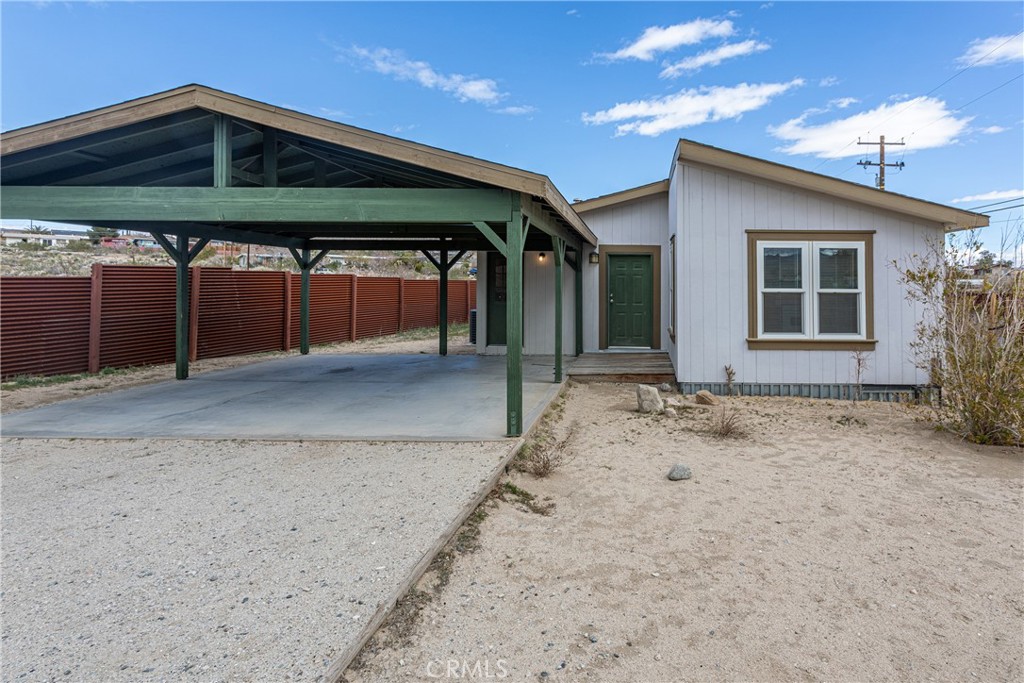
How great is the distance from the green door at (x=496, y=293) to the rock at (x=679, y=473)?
7349 mm

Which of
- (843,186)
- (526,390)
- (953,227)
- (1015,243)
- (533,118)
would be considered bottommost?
(526,390)

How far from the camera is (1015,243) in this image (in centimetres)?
521

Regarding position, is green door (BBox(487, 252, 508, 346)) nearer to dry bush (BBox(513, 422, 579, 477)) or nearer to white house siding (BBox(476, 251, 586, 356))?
white house siding (BBox(476, 251, 586, 356))

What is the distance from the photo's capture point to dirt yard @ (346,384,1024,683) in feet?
6.77

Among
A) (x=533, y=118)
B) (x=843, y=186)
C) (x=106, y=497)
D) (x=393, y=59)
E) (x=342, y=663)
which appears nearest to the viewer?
(x=342, y=663)

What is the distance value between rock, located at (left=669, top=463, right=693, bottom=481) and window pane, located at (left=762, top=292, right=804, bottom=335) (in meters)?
4.09

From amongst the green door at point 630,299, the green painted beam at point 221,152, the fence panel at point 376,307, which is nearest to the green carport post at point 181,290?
the green painted beam at point 221,152

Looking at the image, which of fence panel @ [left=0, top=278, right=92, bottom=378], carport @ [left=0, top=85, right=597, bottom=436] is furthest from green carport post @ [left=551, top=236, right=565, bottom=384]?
fence panel @ [left=0, top=278, right=92, bottom=378]

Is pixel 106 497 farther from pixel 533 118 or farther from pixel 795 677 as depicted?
pixel 533 118

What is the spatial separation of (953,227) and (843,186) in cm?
154

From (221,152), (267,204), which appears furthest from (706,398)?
(221,152)

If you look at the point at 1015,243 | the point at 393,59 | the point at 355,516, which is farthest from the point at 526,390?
the point at 393,59

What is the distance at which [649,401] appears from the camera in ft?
21.8

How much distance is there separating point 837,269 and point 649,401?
330 centimetres
